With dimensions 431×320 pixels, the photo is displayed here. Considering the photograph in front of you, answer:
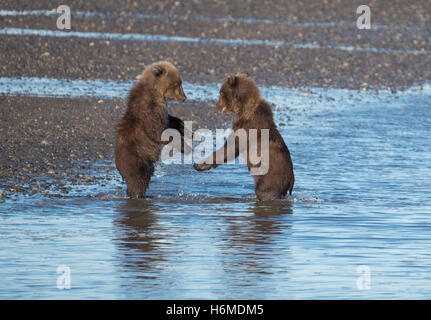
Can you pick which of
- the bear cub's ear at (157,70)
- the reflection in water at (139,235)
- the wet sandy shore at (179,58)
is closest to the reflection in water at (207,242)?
the reflection in water at (139,235)

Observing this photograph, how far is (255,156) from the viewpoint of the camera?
905 cm

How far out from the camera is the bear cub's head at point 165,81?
9352 millimetres

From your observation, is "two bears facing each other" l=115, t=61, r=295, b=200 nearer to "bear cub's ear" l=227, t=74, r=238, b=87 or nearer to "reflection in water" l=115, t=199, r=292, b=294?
"bear cub's ear" l=227, t=74, r=238, b=87

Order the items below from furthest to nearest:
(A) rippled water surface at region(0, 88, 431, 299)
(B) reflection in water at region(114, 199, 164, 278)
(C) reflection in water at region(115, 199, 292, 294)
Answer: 1. (B) reflection in water at region(114, 199, 164, 278)
2. (C) reflection in water at region(115, 199, 292, 294)
3. (A) rippled water surface at region(0, 88, 431, 299)

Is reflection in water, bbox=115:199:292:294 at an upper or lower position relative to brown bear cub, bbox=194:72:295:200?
lower

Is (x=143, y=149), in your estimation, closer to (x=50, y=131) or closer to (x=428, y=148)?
(x=50, y=131)

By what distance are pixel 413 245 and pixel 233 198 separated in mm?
2523

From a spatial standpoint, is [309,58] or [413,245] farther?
[309,58]

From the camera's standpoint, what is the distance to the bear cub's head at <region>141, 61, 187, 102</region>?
30.7 feet

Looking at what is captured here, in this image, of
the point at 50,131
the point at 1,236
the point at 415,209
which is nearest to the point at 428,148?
the point at 415,209

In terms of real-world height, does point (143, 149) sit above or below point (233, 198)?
above

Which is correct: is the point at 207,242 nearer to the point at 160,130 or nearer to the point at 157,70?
the point at 160,130

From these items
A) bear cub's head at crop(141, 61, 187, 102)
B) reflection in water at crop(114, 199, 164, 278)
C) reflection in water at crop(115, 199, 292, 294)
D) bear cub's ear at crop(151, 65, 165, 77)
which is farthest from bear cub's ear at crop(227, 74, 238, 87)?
reflection in water at crop(114, 199, 164, 278)
